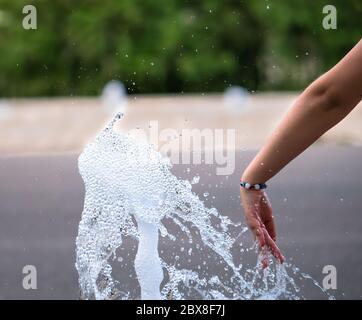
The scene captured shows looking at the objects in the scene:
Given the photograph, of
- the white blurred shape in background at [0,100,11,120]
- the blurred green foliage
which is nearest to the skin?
the white blurred shape in background at [0,100,11,120]

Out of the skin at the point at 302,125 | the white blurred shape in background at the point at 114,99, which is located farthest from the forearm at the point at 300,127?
the white blurred shape in background at the point at 114,99

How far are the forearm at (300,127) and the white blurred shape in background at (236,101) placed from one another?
9489mm

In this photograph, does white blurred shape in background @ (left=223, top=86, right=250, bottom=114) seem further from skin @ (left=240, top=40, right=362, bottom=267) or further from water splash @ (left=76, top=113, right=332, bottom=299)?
skin @ (left=240, top=40, right=362, bottom=267)

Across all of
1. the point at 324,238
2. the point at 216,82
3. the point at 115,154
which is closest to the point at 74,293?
the point at 115,154

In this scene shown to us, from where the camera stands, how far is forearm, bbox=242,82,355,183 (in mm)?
2498

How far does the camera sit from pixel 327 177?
793cm

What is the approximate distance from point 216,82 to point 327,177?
8.67m

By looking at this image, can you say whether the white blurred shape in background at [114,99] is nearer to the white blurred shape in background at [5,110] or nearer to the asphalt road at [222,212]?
the white blurred shape in background at [5,110]

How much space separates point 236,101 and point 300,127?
10580 mm

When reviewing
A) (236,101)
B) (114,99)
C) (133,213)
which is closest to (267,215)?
(133,213)

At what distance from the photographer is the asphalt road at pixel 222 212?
4.63 metres
